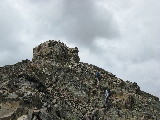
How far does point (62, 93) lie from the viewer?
54.2 metres

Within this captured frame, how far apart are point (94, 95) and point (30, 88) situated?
15.9 meters

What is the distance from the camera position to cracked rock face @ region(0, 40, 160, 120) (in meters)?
39.1

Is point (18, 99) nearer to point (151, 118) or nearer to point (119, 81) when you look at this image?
point (151, 118)

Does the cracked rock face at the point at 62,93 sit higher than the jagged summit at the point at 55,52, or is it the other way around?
the jagged summit at the point at 55,52

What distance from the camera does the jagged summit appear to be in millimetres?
70688

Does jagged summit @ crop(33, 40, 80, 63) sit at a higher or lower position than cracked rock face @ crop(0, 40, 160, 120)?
higher

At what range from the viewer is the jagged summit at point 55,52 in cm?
7069

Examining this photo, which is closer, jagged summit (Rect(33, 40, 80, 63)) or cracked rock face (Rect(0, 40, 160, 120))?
cracked rock face (Rect(0, 40, 160, 120))

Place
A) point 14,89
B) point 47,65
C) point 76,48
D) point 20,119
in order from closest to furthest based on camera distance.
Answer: point 20,119 → point 14,89 → point 47,65 → point 76,48

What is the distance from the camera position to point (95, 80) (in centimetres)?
6431

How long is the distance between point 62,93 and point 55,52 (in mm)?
18879

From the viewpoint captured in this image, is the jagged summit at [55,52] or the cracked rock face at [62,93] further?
the jagged summit at [55,52]

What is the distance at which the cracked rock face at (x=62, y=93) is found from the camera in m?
39.1

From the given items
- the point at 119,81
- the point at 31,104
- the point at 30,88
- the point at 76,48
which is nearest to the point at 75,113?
the point at 30,88
